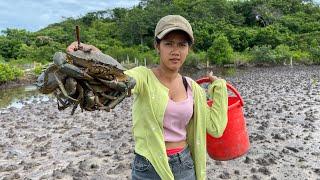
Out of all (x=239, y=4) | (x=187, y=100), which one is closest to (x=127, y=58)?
(x=239, y=4)

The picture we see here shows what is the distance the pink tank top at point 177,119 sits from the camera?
352 centimetres

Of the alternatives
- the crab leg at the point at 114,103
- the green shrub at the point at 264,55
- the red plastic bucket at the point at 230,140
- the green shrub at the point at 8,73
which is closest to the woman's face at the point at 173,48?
the crab leg at the point at 114,103

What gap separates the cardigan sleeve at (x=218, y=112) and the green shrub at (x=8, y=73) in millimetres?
39212

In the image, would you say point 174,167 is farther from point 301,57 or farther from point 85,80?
point 301,57

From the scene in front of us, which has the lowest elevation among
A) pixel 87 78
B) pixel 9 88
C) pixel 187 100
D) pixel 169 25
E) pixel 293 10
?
pixel 9 88

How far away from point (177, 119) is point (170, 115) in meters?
0.07

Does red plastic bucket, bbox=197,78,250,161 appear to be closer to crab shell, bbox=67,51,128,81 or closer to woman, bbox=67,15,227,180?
woman, bbox=67,15,227,180

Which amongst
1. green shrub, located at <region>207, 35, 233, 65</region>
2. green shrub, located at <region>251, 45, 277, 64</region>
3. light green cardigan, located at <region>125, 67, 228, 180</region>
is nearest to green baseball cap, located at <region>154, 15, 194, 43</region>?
light green cardigan, located at <region>125, 67, 228, 180</region>

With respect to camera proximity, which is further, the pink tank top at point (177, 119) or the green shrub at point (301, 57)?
the green shrub at point (301, 57)

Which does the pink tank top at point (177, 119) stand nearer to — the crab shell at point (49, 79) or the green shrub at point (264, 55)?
the crab shell at point (49, 79)

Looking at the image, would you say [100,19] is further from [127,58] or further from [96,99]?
[96,99]

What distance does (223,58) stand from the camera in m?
58.4

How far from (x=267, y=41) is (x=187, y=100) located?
68.2 metres

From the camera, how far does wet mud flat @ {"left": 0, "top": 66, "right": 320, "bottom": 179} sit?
942 cm
